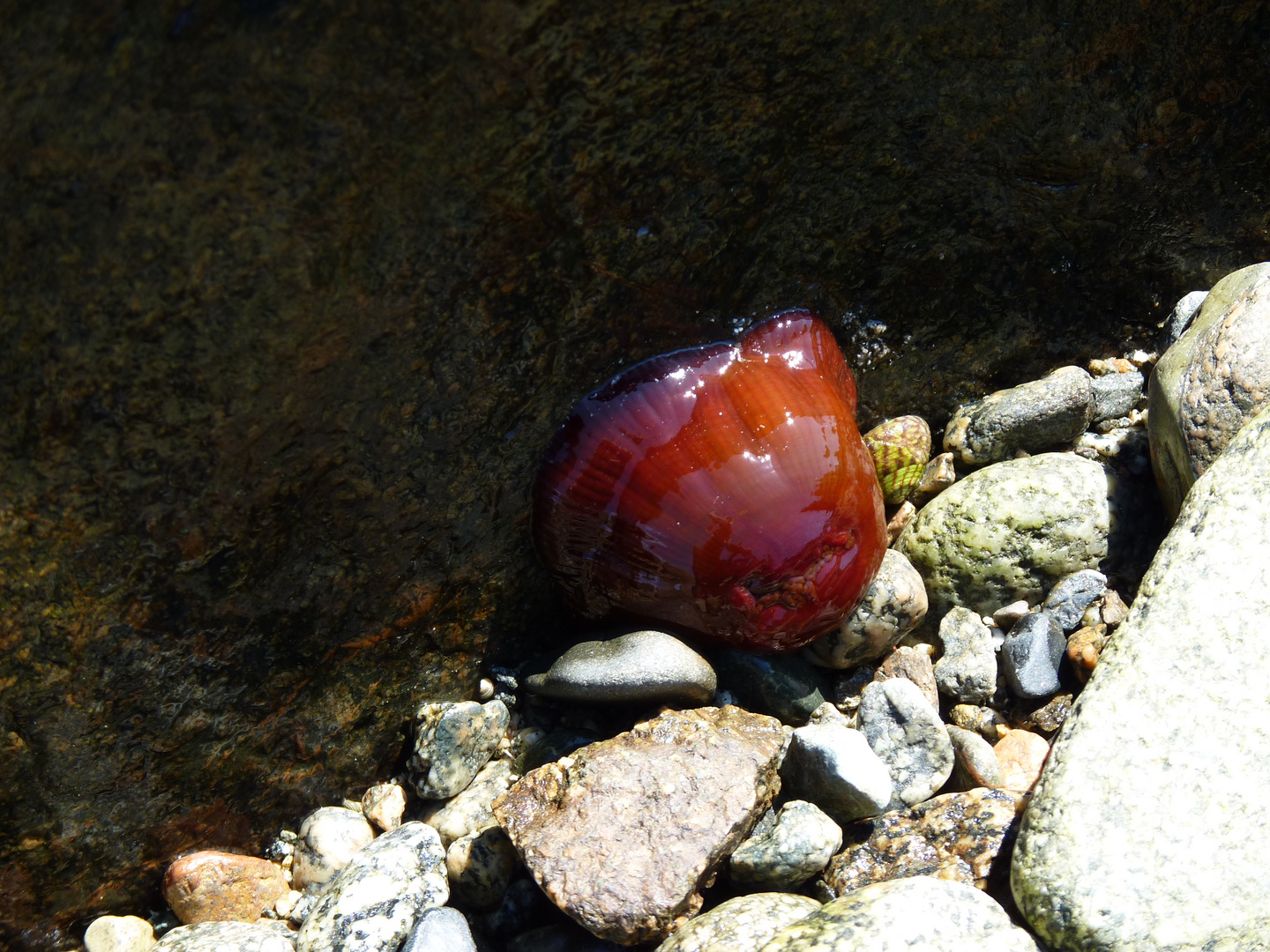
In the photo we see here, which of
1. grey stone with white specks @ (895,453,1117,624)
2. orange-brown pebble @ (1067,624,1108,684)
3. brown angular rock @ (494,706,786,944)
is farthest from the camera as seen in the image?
grey stone with white specks @ (895,453,1117,624)

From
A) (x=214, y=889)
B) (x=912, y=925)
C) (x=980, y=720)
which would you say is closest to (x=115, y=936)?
(x=214, y=889)

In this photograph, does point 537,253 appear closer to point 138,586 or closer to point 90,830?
point 138,586

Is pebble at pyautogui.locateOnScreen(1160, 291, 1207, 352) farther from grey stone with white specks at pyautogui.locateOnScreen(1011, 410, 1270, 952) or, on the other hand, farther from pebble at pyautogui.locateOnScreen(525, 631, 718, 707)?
pebble at pyautogui.locateOnScreen(525, 631, 718, 707)

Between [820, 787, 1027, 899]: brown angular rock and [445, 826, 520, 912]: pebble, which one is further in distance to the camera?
[445, 826, 520, 912]: pebble

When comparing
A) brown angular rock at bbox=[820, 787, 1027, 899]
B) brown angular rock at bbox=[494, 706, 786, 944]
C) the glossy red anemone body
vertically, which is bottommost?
brown angular rock at bbox=[820, 787, 1027, 899]

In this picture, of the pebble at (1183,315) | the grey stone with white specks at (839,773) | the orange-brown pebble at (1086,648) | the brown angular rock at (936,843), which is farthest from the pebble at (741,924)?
the pebble at (1183,315)

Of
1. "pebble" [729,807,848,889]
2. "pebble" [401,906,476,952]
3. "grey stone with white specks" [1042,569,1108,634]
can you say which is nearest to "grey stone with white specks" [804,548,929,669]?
"grey stone with white specks" [1042,569,1108,634]

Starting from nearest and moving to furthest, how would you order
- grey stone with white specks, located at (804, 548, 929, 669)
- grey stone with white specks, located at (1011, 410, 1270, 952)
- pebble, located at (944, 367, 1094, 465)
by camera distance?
1. grey stone with white specks, located at (1011, 410, 1270, 952)
2. grey stone with white specks, located at (804, 548, 929, 669)
3. pebble, located at (944, 367, 1094, 465)

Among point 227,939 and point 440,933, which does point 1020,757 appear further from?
point 227,939
